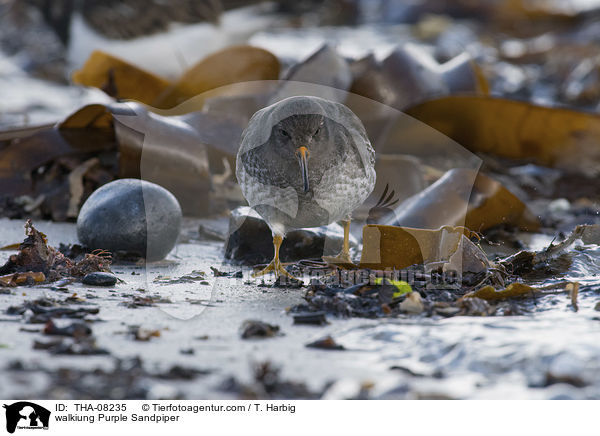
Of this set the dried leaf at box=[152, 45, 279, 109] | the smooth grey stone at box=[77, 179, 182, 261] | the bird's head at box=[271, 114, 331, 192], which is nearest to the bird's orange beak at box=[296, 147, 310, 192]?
the bird's head at box=[271, 114, 331, 192]

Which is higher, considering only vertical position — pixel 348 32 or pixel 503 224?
pixel 348 32

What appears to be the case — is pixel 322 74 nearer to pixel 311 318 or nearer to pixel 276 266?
pixel 276 266

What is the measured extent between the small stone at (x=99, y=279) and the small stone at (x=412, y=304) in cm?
126

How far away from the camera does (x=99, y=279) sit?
316cm

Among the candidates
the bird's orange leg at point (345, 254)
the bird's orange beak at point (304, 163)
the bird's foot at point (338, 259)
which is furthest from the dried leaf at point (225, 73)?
the bird's orange beak at point (304, 163)

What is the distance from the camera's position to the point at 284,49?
9.26 m

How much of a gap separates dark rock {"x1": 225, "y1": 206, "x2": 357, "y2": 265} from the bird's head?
0.61 meters

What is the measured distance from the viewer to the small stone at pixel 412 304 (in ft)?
9.09

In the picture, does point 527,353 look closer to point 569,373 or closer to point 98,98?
point 569,373

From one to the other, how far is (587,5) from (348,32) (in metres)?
4.10

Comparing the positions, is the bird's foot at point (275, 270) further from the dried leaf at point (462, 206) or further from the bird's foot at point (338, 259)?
the dried leaf at point (462, 206)

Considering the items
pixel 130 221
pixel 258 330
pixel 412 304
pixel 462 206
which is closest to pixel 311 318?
pixel 258 330

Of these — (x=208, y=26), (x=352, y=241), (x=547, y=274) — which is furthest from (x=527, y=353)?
(x=208, y=26)
